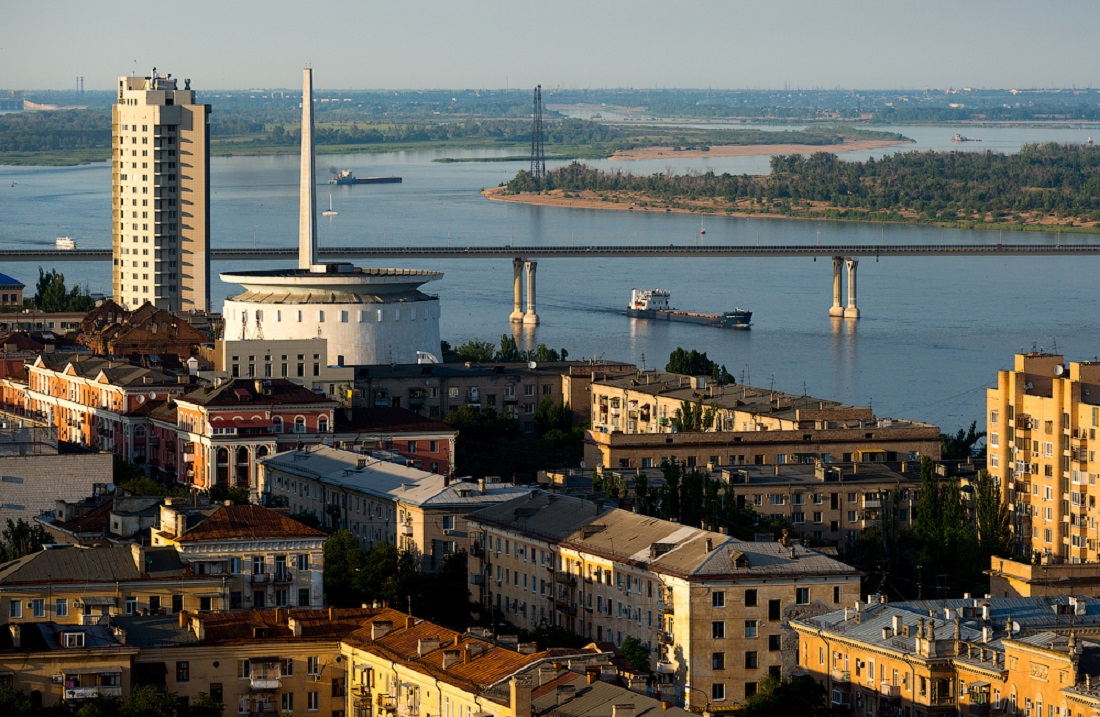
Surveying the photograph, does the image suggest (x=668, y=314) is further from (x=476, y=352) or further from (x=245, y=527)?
(x=245, y=527)

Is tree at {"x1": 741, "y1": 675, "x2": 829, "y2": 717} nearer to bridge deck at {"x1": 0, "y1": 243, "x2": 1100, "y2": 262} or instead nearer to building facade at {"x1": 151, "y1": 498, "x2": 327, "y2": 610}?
building facade at {"x1": 151, "y1": 498, "x2": 327, "y2": 610}

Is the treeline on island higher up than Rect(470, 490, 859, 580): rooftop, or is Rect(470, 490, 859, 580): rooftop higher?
Rect(470, 490, 859, 580): rooftop

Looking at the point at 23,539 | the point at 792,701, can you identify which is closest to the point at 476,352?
the point at 23,539

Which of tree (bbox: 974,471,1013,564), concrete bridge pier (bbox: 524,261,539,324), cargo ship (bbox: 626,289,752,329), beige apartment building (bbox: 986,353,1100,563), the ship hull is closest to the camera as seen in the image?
tree (bbox: 974,471,1013,564)

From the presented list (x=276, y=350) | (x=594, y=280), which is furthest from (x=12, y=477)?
(x=594, y=280)

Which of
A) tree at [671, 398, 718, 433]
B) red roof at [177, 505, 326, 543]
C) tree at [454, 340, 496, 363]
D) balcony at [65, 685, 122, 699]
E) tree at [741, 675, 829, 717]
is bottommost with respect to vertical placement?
tree at [454, 340, 496, 363]

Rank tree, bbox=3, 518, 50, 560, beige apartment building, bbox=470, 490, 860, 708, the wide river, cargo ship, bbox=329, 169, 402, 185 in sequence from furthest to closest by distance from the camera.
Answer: cargo ship, bbox=329, 169, 402, 185, the wide river, tree, bbox=3, 518, 50, 560, beige apartment building, bbox=470, 490, 860, 708

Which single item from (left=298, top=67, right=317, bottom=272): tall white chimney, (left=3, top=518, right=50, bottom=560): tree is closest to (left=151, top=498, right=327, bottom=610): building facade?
(left=3, top=518, right=50, bottom=560): tree
